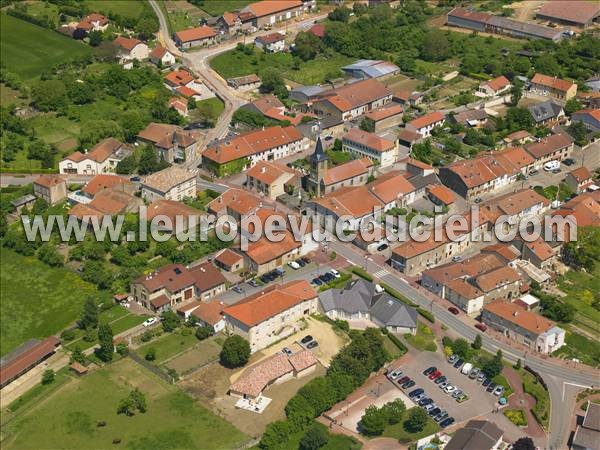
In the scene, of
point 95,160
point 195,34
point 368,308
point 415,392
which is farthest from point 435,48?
point 415,392

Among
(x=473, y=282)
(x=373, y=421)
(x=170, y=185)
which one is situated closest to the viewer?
(x=373, y=421)

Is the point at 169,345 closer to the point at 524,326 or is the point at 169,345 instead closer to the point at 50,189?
the point at 50,189

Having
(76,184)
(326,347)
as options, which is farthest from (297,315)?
(76,184)

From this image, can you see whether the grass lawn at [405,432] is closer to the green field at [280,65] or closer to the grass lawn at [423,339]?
the grass lawn at [423,339]

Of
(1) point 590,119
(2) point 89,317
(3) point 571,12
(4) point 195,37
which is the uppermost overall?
(3) point 571,12

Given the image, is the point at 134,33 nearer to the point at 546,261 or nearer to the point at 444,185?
the point at 444,185
